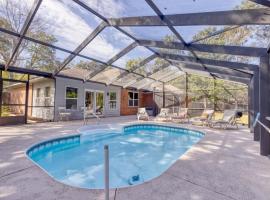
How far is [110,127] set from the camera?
9.43 m

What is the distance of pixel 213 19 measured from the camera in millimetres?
3789

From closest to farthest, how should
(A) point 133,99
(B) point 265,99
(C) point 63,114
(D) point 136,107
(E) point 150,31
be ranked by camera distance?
(B) point 265,99
(E) point 150,31
(C) point 63,114
(A) point 133,99
(D) point 136,107

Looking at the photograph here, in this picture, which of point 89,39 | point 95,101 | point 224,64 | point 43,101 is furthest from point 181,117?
point 43,101

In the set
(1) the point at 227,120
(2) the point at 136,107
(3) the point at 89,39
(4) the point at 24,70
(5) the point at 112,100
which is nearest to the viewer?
(3) the point at 89,39

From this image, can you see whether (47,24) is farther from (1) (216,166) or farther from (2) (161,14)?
(1) (216,166)

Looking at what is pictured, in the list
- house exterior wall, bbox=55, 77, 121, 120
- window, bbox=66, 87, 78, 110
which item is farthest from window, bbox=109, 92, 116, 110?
window, bbox=66, 87, 78, 110

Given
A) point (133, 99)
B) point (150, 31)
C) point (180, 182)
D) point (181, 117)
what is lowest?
point (180, 182)

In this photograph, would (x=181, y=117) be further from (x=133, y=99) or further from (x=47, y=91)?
(x=47, y=91)

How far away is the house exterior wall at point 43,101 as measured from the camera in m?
11.1

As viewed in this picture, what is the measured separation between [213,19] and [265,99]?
233 centimetres

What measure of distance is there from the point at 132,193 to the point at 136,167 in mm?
2471

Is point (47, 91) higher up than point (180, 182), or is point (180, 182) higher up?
point (47, 91)

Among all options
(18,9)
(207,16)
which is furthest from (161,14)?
(18,9)

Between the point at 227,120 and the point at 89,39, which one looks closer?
the point at 89,39
